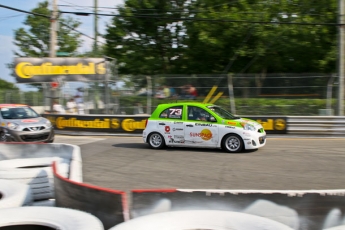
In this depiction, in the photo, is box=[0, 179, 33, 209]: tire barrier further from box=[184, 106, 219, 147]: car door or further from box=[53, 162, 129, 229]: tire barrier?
box=[184, 106, 219, 147]: car door

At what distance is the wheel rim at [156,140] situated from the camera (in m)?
12.2

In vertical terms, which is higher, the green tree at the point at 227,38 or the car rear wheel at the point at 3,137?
the green tree at the point at 227,38

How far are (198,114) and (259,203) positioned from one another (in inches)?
305

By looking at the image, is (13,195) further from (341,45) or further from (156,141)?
(341,45)

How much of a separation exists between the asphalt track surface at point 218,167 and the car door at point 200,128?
0.34 meters

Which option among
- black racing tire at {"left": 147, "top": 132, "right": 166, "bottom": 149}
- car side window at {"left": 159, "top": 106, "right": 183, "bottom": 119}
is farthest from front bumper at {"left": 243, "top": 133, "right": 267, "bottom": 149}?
black racing tire at {"left": 147, "top": 132, "right": 166, "bottom": 149}

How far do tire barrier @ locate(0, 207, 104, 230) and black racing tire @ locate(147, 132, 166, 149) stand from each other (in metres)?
8.38

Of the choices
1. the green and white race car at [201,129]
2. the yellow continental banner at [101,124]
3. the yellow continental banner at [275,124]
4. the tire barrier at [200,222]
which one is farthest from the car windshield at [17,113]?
the tire barrier at [200,222]

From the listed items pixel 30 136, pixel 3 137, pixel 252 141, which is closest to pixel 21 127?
pixel 30 136

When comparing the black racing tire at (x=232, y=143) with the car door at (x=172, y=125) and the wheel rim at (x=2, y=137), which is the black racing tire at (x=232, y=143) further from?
the wheel rim at (x=2, y=137)

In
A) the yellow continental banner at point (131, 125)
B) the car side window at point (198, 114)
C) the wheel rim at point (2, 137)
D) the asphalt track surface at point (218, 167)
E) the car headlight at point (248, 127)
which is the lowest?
the asphalt track surface at point (218, 167)

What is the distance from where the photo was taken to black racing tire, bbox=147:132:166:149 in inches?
480

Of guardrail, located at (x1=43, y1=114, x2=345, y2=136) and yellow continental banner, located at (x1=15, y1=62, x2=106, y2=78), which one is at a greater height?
yellow continental banner, located at (x1=15, y1=62, x2=106, y2=78)

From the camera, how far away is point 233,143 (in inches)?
444
